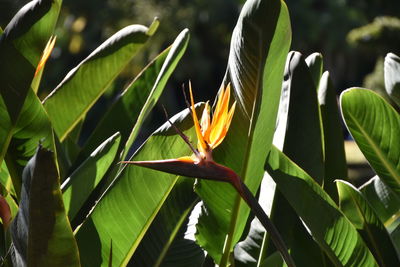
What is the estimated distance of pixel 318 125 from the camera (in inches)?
37.5

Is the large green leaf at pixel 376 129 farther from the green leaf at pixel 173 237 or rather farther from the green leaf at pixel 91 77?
the green leaf at pixel 91 77

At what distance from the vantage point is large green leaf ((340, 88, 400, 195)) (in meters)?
0.91

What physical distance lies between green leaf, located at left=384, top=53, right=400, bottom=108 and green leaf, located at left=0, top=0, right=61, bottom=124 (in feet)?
1.36

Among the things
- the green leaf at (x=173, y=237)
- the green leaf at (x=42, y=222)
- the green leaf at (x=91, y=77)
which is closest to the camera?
the green leaf at (x=42, y=222)

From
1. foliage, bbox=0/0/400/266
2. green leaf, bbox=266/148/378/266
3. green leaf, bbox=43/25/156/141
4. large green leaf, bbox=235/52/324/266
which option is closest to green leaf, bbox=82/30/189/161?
green leaf, bbox=43/25/156/141

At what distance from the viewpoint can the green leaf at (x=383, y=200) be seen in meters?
1.11

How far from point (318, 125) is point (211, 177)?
0.95 ft

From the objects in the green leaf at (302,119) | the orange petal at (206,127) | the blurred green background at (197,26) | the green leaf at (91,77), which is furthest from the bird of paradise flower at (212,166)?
the blurred green background at (197,26)

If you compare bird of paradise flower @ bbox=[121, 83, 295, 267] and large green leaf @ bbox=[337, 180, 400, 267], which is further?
large green leaf @ bbox=[337, 180, 400, 267]

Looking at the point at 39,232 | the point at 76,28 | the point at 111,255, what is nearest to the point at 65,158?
the point at 111,255

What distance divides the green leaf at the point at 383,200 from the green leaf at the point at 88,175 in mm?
410

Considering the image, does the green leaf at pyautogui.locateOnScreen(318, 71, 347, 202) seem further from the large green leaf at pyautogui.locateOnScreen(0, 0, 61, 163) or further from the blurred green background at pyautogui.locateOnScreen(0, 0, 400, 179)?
the blurred green background at pyautogui.locateOnScreen(0, 0, 400, 179)

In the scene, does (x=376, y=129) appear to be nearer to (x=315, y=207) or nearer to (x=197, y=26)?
(x=315, y=207)

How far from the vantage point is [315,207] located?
2.76 ft
